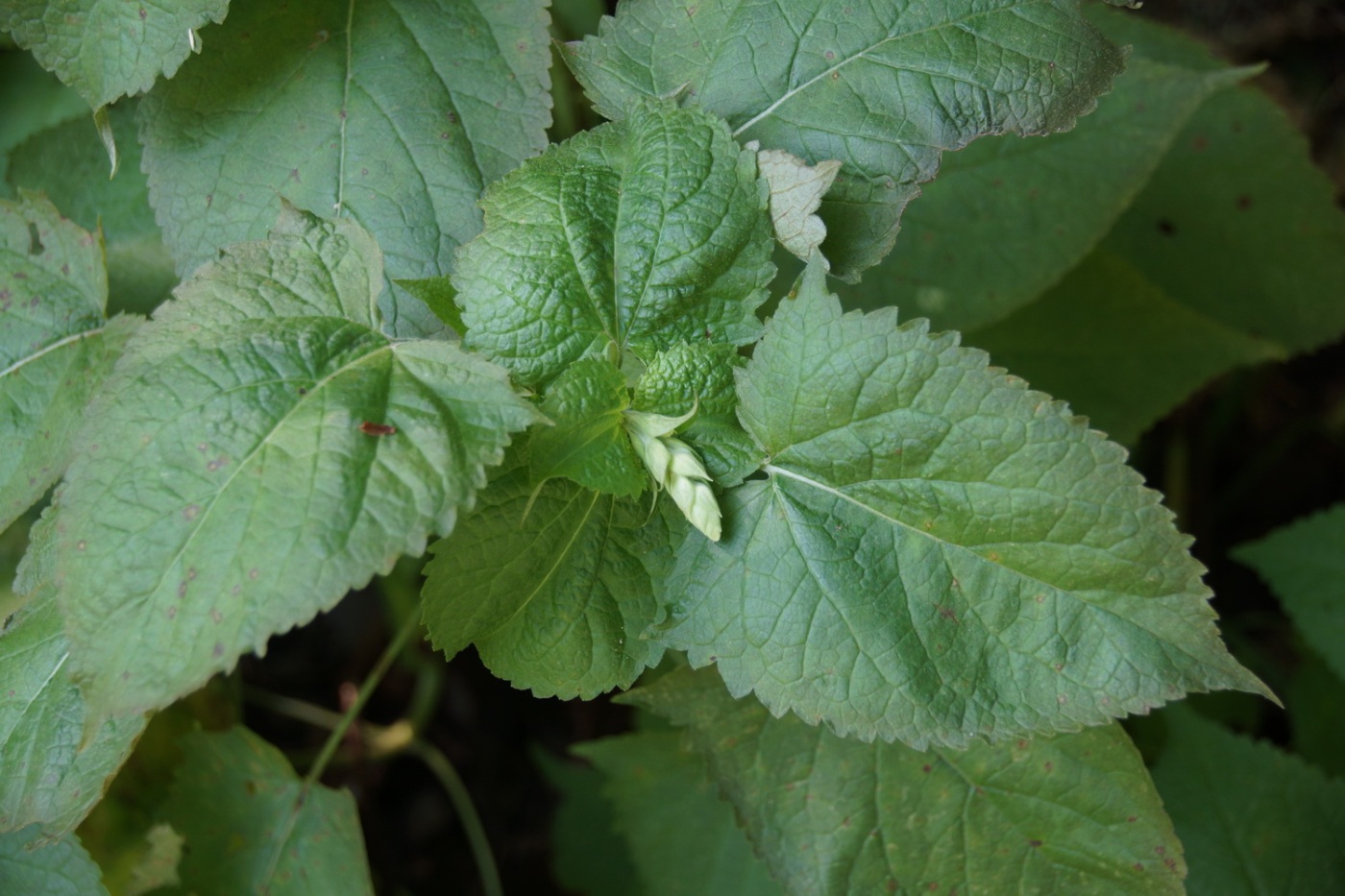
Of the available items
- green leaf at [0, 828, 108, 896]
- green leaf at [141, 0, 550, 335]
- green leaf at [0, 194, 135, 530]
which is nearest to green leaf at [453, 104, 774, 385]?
green leaf at [141, 0, 550, 335]

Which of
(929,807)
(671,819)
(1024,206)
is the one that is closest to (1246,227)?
(1024,206)

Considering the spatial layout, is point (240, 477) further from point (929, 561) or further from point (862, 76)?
point (862, 76)

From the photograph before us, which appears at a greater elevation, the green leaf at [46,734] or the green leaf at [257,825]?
the green leaf at [46,734]

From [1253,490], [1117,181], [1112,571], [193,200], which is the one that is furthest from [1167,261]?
[193,200]

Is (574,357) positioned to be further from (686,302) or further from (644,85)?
(644,85)

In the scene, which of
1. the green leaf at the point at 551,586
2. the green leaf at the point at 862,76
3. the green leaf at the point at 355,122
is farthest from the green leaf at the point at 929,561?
the green leaf at the point at 355,122

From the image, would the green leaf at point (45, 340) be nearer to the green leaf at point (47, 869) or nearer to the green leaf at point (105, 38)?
the green leaf at point (105, 38)

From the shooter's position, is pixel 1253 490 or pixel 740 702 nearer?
pixel 740 702
